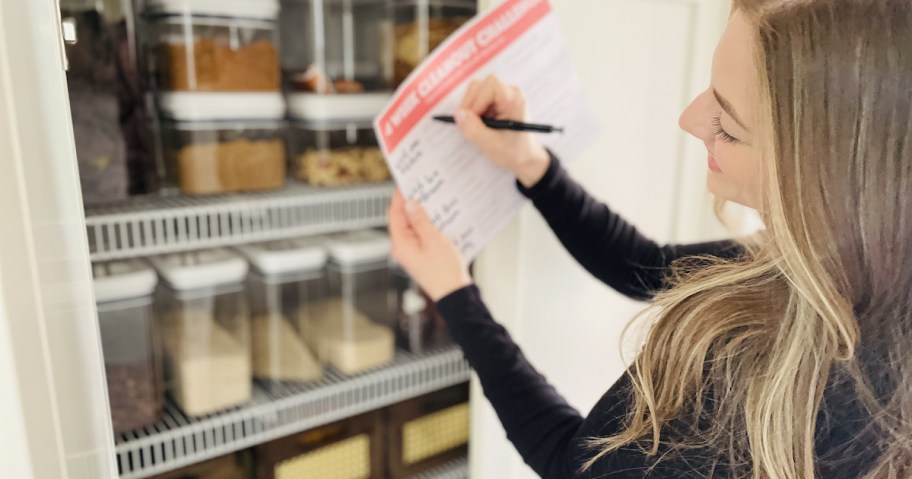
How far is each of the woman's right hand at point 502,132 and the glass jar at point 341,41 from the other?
223mm

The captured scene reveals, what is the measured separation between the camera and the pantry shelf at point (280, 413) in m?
0.75

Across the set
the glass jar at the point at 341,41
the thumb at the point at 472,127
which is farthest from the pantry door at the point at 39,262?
the glass jar at the point at 341,41

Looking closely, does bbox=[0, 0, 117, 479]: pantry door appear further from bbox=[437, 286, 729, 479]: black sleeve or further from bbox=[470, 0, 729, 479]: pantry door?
bbox=[470, 0, 729, 479]: pantry door

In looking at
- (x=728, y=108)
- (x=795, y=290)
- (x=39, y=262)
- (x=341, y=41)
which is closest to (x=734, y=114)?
(x=728, y=108)

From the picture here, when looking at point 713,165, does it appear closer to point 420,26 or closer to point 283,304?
point 420,26

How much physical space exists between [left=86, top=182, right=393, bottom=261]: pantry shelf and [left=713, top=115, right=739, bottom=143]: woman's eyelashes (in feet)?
1.48

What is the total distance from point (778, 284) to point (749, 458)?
0.13 meters

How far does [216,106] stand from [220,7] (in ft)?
0.35

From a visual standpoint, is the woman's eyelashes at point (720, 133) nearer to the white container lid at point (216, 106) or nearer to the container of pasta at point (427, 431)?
the white container lid at point (216, 106)

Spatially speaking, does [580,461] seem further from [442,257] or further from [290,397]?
[290,397]

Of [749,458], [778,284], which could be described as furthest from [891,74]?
[749,458]

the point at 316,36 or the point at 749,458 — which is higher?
the point at 316,36

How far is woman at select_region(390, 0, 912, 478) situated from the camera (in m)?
0.46

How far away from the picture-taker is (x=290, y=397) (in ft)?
2.78
